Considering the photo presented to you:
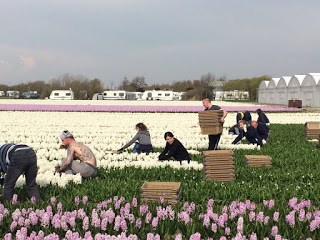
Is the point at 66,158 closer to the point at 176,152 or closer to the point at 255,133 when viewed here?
the point at 176,152

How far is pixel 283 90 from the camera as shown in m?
73.9

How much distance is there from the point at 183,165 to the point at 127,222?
5.20 meters

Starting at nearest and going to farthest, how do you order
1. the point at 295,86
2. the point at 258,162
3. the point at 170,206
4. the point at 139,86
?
1. the point at 170,206
2. the point at 258,162
3. the point at 295,86
4. the point at 139,86

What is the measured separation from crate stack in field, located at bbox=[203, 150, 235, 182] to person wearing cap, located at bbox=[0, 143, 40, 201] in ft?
13.0

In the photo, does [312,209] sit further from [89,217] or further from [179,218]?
[89,217]

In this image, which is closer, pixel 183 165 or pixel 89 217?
pixel 89 217

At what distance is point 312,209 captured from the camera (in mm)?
7395

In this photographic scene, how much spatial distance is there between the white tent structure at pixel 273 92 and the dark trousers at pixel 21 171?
2868 inches

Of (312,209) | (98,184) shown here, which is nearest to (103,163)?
(98,184)

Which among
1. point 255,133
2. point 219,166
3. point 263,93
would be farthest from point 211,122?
point 263,93

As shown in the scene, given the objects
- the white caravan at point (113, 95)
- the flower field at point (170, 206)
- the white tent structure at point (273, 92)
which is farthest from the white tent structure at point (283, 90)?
the flower field at point (170, 206)

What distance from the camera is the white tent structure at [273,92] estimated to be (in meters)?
77.9

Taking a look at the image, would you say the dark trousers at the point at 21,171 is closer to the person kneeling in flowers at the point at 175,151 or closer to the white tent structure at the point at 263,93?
the person kneeling in flowers at the point at 175,151

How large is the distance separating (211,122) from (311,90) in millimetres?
52244
